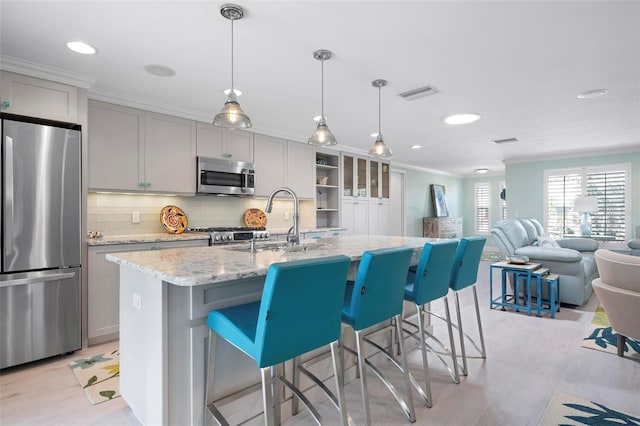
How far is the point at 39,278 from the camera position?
8.84 feet

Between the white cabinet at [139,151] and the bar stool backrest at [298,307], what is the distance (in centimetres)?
292

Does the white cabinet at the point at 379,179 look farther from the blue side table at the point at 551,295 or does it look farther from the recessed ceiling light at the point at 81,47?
the recessed ceiling light at the point at 81,47

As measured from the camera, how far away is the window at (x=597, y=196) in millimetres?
6523

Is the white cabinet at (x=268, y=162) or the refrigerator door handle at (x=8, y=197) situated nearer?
the refrigerator door handle at (x=8, y=197)

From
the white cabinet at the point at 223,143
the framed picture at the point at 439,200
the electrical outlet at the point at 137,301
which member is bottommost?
the electrical outlet at the point at 137,301

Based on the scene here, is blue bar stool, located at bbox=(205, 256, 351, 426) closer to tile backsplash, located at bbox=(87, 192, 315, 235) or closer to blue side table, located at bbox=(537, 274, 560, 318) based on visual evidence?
tile backsplash, located at bbox=(87, 192, 315, 235)

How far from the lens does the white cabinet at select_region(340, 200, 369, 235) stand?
5.98m

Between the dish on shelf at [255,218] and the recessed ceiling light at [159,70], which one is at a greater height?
the recessed ceiling light at [159,70]

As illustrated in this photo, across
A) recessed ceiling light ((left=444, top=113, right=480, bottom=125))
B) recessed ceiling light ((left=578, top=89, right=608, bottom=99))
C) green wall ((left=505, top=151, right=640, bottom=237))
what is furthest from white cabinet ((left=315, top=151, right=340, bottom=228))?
green wall ((left=505, top=151, right=640, bottom=237))

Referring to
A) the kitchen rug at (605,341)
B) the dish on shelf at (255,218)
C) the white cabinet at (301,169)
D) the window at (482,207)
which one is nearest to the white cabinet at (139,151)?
the dish on shelf at (255,218)

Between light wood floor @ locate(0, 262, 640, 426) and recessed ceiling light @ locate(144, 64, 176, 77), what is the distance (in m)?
2.43

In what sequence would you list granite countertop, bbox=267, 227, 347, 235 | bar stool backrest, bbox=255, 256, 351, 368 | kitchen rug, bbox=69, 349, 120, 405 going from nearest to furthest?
bar stool backrest, bbox=255, 256, 351, 368 → kitchen rug, bbox=69, 349, 120, 405 → granite countertop, bbox=267, 227, 347, 235

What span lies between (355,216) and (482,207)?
634 cm

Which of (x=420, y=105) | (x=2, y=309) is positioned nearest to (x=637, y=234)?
(x=420, y=105)
